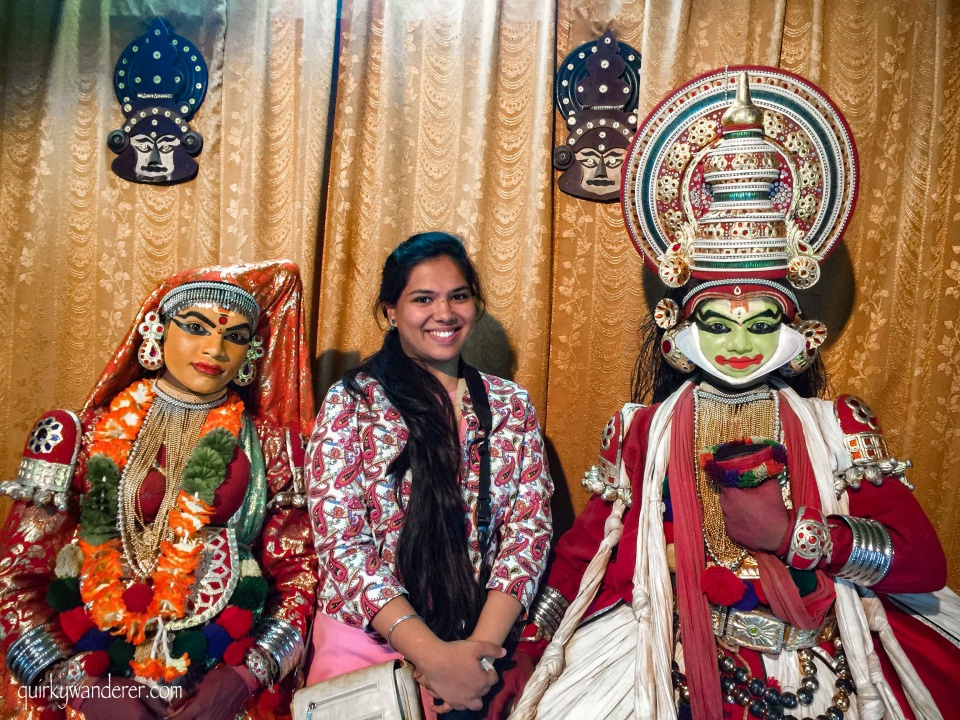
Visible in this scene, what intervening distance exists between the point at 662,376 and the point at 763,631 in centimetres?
85

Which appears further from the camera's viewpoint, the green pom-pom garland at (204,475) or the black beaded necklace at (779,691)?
the green pom-pom garland at (204,475)

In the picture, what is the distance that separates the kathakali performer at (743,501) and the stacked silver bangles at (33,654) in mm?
1224

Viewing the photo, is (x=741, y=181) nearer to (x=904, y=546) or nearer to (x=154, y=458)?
(x=904, y=546)

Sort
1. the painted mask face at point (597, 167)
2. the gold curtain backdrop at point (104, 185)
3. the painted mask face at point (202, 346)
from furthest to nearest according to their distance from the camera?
the gold curtain backdrop at point (104, 185), the painted mask face at point (597, 167), the painted mask face at point (202, 346)

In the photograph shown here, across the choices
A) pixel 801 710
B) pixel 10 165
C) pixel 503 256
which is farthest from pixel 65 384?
pixel 801 710

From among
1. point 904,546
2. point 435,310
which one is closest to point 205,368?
point 435,310

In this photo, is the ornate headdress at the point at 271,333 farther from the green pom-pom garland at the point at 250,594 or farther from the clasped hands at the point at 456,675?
the clasped hands at the point at 456,675

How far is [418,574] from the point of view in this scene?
238 centimetres

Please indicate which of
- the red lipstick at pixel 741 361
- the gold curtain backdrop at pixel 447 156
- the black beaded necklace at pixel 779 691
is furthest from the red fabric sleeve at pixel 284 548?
the red lipstick at pixel 741 361

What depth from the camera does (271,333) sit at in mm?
2818

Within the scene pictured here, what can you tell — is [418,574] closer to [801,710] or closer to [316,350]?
[801,710]

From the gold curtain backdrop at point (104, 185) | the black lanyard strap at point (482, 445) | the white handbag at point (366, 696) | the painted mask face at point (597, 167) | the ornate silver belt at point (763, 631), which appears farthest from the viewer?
the gold curtain backdrop at point (104, 185)

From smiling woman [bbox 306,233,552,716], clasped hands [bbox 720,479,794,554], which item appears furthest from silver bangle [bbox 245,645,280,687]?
clasped hands [bbox 720,479,794,554]

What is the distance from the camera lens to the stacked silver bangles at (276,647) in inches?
94.9
